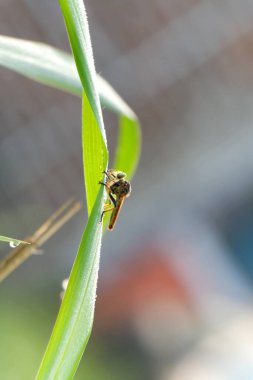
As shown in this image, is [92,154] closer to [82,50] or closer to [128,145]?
[82,50]

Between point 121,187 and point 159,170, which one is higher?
point 159,170

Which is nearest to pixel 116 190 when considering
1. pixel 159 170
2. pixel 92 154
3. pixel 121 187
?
pixel 121 187

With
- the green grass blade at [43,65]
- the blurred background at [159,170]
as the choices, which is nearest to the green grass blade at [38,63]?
the green grass blade at [43,65]

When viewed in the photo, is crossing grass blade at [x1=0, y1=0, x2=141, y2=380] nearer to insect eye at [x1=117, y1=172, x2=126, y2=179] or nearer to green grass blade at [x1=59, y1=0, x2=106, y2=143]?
green grass blade at [x1=59, y1=0, x2=106, y2=143]

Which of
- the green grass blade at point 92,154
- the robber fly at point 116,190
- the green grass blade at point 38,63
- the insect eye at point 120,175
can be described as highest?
the green grass blade at point 38,63

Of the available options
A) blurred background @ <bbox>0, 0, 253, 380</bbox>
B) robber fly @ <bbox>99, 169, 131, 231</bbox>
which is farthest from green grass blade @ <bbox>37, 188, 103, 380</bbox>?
blurred background @ <bbox>0, 0, 253, 380</bbox>

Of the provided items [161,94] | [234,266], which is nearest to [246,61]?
[161,94]

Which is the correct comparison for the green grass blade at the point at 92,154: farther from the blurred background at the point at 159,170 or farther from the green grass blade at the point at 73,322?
the blurred background at the point at 159,170

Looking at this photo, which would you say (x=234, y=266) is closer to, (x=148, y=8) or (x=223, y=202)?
(x=223, y=202)
